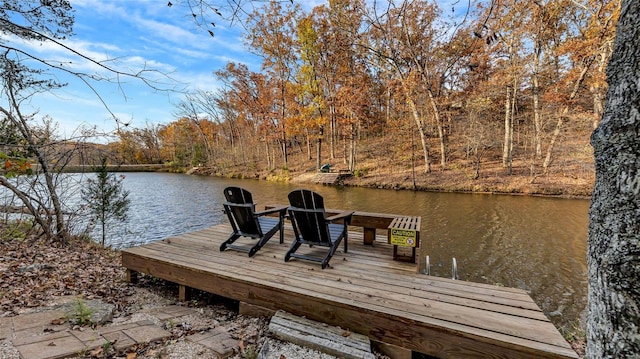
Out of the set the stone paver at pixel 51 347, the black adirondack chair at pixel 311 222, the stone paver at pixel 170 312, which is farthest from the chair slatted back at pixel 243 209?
the stone paver at pixel 51 347

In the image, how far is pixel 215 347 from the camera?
2.06 m

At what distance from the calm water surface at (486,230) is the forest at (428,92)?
2.91 m

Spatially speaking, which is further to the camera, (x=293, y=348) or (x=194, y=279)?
(x=194, y=279)

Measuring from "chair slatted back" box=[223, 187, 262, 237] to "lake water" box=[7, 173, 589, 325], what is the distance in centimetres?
333

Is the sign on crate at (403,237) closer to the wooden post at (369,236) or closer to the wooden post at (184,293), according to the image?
the wooden post at (369,236)

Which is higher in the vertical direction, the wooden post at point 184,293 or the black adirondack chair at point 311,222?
the black adirondack chair at point 311,222

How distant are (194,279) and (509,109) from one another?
637 inches

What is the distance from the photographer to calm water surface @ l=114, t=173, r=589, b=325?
4477 mm

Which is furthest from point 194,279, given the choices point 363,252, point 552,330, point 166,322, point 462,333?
point 552,330

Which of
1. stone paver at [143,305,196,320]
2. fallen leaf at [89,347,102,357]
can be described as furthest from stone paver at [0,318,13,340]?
stone paver at [143,305,196,320]

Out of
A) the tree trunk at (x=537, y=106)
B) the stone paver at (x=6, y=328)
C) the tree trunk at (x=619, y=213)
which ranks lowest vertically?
the stone paver at (x=6, y=328)

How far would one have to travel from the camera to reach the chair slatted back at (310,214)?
3158 mm

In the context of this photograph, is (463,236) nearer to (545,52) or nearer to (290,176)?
(545,52)

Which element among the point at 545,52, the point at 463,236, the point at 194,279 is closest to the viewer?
the point at 194,279
